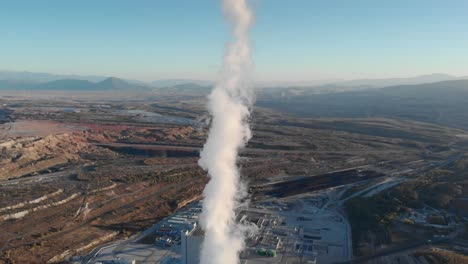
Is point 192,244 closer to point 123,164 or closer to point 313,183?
point 313,183

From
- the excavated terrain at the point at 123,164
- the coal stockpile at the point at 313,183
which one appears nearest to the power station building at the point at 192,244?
the excavated terrain at the point at 123,164

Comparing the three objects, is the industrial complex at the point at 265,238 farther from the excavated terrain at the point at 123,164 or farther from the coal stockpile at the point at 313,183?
the coal stockpile at the point at 313,183

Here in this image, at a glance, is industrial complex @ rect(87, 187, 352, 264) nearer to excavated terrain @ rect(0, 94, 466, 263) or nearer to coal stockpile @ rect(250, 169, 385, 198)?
excavated terrain @ rect(0, 94, 466, 263)

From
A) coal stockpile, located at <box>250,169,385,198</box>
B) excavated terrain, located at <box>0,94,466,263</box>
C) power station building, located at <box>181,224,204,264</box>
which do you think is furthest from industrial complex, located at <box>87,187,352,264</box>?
coal stockpile, located at <box>250,169,385,198</box>

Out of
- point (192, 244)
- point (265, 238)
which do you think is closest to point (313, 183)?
point (265, 238)

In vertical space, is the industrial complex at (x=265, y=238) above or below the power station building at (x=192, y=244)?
below

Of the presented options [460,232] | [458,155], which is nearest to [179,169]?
[460,232]
